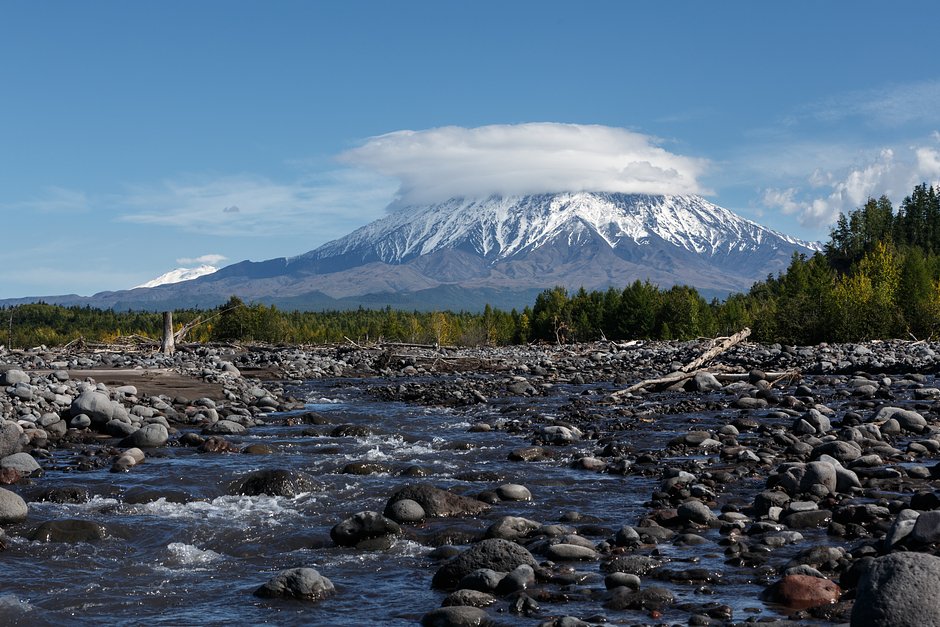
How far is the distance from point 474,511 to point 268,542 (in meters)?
2.85

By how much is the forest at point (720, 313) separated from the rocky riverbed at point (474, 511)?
2088cm

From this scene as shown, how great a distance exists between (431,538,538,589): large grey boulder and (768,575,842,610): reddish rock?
7.73 ft

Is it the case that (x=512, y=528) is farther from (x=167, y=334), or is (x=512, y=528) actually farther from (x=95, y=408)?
(x=167, y=334)

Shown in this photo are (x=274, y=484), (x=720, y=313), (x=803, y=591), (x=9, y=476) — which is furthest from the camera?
(x=720, y=313)

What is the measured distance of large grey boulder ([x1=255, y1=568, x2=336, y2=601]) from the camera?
7645 mm

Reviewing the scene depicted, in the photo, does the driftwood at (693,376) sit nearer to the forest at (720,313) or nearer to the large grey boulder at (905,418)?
the large grey boulder at (905,418)

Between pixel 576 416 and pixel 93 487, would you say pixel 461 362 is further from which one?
pixel 93 487

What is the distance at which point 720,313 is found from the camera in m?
102

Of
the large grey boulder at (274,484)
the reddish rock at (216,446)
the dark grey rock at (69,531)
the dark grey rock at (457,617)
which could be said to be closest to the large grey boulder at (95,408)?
the reddish rock at (216,446)

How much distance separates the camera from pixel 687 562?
27.1ft

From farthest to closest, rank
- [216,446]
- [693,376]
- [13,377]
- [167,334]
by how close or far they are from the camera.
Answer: [167,334] → [693,376] → [13,377] → [216,446]

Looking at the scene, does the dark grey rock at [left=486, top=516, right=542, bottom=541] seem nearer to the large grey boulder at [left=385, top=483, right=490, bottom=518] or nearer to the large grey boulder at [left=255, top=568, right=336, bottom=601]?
the large grey boulder at [left=385, top=483, right=490, bottom=518]

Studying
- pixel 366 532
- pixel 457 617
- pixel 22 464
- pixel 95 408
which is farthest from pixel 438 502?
pixel 95 408

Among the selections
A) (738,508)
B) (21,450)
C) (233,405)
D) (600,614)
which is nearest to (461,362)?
(233,405)
